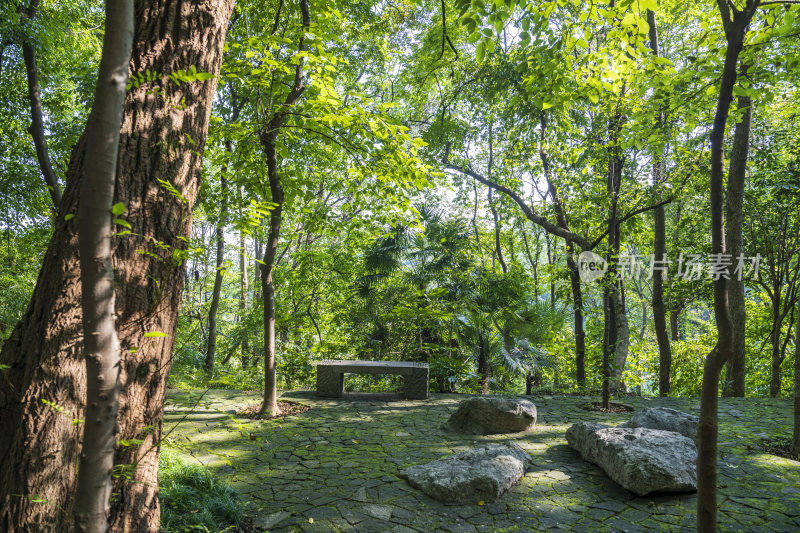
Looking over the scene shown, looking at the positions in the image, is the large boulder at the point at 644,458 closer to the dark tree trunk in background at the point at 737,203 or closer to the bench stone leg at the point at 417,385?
the dark tree trunk in background at the point at 737,203

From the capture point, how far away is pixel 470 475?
4074 millimetres

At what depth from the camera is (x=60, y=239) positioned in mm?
2092

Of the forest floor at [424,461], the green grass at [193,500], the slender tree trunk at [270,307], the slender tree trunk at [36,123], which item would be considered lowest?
the forest floor at [424,461]

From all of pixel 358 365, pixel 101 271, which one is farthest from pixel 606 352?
pixel 101 271

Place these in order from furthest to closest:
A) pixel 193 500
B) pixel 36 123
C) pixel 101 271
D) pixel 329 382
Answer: pixel 329 382 < pixel 36 123 < pixel 193 500 < pixel 101 271

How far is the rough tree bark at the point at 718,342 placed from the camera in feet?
7.97

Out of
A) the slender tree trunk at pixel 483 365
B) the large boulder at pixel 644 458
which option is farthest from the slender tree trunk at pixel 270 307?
the large boulder at pixel 644 458

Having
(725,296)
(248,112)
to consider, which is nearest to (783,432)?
(725,296)

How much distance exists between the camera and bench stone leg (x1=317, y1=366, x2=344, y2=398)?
26.7 feet

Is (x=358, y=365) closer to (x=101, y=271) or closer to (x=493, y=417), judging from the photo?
(x=493, y=417)

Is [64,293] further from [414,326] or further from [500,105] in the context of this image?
[500,105]

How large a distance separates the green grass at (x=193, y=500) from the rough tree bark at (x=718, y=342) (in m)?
2.90

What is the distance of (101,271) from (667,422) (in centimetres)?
594

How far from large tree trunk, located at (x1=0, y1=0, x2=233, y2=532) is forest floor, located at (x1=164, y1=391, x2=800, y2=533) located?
1.26 ft
